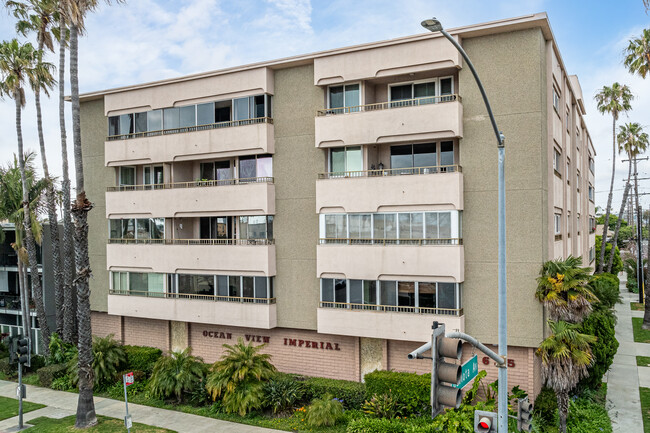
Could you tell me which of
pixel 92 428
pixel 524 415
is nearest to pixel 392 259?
pixel 524 415

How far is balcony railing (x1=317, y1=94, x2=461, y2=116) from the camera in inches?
819

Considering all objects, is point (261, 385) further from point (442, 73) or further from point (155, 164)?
point (442, 73)

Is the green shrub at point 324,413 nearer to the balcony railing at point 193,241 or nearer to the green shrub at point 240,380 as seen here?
the green shrub at point 240,380

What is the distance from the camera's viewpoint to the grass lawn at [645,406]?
1917 cm

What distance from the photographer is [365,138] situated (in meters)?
21.5

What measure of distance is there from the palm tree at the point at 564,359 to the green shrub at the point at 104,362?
65.3ft

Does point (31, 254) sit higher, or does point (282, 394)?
point (31, 254)

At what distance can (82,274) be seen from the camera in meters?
20.6

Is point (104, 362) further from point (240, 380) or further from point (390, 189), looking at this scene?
point (390, 189)

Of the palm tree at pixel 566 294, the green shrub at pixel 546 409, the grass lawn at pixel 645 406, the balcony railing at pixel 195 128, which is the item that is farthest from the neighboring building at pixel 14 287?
the grass lawn at pixel 645 406

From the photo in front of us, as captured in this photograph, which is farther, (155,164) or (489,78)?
(155,164)

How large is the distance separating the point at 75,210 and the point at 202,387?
9424mm

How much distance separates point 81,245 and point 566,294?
750 inches

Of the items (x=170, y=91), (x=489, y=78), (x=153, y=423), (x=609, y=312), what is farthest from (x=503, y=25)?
(x=153, y=423)
